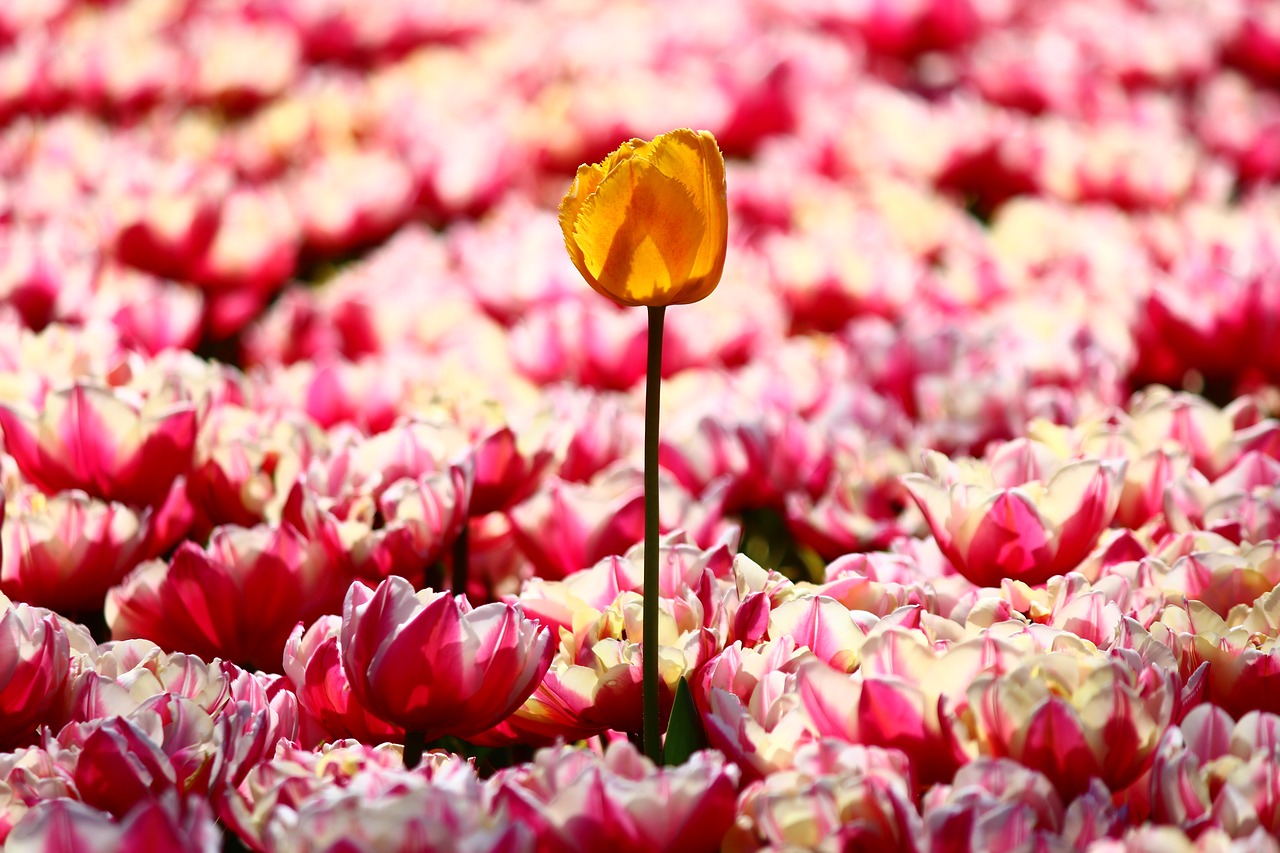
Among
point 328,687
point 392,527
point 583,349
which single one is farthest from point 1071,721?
point 583,349

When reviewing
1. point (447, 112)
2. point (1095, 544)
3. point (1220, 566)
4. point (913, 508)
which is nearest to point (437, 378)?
point (913, 508)

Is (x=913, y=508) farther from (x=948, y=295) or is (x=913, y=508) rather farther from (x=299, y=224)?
(x=299, y=224)

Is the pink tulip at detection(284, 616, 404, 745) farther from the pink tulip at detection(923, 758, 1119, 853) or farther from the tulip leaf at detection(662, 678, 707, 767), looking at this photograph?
the pink tulip at detection(923, 758, 1119, 853)

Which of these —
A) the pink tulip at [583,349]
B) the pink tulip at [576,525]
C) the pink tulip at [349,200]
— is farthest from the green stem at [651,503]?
the pink tulip at [349,200]

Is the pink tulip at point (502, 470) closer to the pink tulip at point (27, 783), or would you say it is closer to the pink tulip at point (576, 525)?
the pink tulip at point (576, 525)

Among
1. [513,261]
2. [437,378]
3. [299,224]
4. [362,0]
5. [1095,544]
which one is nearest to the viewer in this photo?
[1095,544]

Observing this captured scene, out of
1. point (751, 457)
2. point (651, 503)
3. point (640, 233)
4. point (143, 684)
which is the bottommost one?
point (751, 457)

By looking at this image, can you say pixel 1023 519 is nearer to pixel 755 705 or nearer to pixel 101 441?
pixel 755 705
